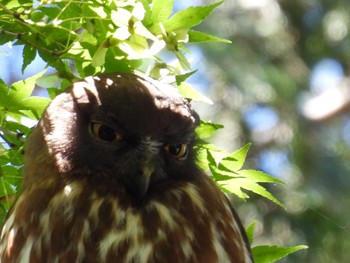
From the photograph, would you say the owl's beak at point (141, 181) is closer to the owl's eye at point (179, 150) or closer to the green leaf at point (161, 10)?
the owl's eye at point (179, 150)

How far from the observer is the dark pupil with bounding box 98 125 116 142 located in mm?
2777

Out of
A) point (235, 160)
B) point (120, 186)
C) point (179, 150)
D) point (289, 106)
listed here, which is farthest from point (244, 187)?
point (289, 106)

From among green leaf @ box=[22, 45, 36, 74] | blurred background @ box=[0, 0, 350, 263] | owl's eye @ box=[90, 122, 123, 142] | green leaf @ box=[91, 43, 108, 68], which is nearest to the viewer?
green leaf @ box=[91, 43, 108, 68]

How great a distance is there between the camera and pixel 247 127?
21.9 ft

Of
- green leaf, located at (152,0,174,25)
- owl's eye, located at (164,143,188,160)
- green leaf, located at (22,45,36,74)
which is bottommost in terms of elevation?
owl's eye, located at (164,143,188,160)

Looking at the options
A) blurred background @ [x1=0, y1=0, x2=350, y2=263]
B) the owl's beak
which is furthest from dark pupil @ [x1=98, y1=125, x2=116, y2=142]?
blurred background @ [x1=0, y1=0, x2=350, y2=263]

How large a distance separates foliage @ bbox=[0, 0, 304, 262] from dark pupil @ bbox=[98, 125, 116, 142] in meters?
0.16

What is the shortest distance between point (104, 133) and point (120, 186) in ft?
0.52

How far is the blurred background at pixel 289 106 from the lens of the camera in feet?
20.7

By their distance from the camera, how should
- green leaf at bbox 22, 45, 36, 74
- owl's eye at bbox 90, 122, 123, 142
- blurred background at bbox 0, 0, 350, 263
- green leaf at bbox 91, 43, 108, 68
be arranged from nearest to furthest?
green leaf at bbox 91, 43, 108, 68 → green leaf at bbox 22, 45, 36, 74 → owl's eye at bbox 90, 122, 123, 142 → blurred background at bbox 0, 0, 350, 263

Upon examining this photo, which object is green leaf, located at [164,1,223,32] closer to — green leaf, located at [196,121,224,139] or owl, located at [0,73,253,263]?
owl, located at [0,73,253,263]

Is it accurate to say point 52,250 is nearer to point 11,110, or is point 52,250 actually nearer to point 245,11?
point 11,110

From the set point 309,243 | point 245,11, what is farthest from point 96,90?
point 245,11

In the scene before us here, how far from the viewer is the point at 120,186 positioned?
2.75 meters
